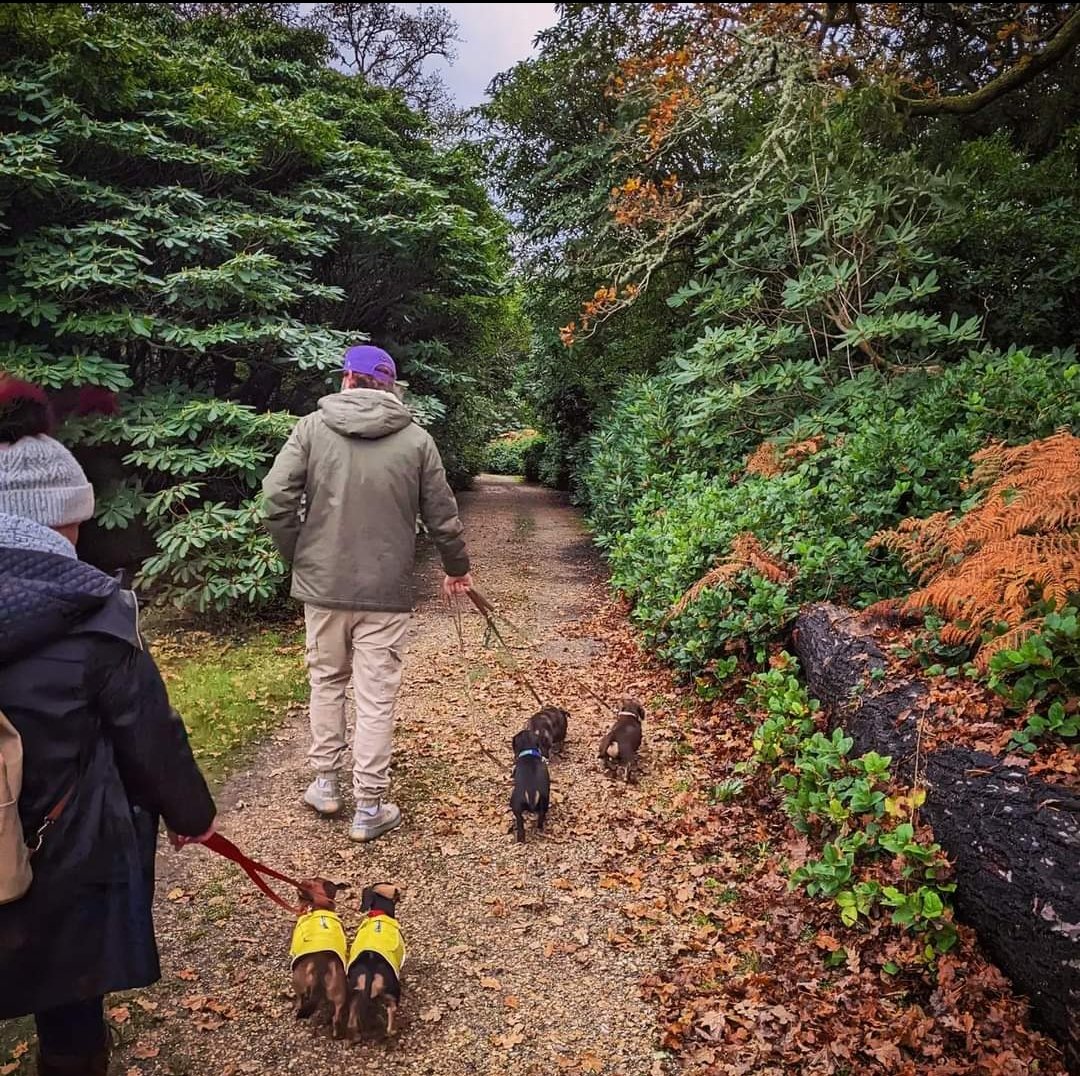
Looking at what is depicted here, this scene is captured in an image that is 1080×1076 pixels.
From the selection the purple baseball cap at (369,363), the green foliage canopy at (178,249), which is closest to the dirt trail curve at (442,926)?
the purple baseball cap at (369,363)

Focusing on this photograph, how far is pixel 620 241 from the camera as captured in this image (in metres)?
10.9

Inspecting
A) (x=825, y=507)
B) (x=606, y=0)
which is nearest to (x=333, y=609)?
(x=825, y=507)

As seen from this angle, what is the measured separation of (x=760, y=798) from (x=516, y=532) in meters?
10.8

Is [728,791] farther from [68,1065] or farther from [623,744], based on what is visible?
[68,1065]

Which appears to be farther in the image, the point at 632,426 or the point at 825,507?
the point at 632,426

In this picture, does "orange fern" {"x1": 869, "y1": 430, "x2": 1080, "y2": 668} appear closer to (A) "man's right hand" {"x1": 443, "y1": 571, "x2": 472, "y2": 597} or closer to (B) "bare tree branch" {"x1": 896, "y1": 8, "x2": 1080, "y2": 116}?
(A) "man's right hand" {"x1": 443, "y1": 571, "x2": 472, "y2": 597}

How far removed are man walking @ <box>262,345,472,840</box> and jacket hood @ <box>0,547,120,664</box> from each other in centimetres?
211

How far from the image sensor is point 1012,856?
276 cm

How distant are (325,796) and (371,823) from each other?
373 mm

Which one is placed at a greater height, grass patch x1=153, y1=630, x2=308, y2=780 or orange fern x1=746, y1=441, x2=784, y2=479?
orange fern x1=746, y1=441, x2=784, y2=479

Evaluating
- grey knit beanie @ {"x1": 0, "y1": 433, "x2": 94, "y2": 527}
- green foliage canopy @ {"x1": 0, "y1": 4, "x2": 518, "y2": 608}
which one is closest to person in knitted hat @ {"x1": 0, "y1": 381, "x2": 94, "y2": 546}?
grey knit beanie @ {"x1": 0, "y1": 433, "x2": 94, "y2": 527}

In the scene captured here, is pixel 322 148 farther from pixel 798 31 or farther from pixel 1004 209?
pixel 1004 209

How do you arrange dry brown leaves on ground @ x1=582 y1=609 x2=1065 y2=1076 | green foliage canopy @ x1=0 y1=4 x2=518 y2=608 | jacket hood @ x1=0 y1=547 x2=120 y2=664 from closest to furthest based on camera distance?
jacket hood @ x1=0 y1=547 x2=120 y2=664
dry brown leaves on ground @ x1=582 y1=609 x2=1065 y2=1076
green foliage canopy @ x1=0 y1=4 x2=518 y2=608

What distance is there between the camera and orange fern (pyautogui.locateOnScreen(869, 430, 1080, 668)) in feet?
10.9
